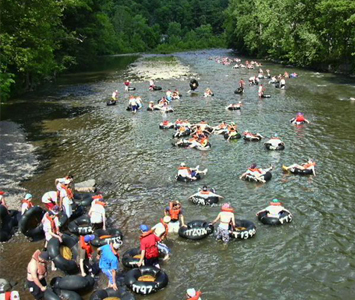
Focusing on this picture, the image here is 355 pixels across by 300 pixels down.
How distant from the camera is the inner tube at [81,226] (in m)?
14.8

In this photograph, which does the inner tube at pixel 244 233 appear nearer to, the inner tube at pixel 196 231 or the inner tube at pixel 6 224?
the inner tube at pixel 196 231

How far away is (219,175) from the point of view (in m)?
20.6

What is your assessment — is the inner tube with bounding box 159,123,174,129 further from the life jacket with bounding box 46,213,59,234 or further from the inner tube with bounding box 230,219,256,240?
the life jacket with bounding box 46,213,59,234

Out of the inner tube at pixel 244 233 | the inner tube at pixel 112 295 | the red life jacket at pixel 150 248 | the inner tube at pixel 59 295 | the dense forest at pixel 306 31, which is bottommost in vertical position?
the inner tube at pixel 244 233

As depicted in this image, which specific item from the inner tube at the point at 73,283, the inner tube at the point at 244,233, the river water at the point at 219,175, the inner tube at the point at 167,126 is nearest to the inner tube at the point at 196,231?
the river water at the point at 219,175

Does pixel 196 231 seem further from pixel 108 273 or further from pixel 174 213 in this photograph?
pixel 108 273

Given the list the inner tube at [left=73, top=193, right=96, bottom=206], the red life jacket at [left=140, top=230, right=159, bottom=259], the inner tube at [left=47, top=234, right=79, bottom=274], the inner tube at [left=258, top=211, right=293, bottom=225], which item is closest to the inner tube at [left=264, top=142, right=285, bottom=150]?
the inner tube at [left=258, top=211, right=293, bottom=225]

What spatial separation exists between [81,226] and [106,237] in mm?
1556

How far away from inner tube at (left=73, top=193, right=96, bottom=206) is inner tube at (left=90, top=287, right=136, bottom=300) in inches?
256

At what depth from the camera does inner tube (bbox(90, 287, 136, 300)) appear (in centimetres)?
1055

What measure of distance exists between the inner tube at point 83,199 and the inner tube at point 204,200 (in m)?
4.51

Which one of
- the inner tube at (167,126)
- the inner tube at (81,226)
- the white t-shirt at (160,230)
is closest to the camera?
the white t-shirt at (160,230)

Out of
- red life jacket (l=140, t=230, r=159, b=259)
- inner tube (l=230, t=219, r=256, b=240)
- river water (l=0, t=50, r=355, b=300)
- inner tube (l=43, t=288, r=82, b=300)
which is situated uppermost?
red life jacket (l=140, t=230, r=159, b=259)

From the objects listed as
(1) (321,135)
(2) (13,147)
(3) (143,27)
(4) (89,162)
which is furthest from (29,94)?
(3) (143,27)
